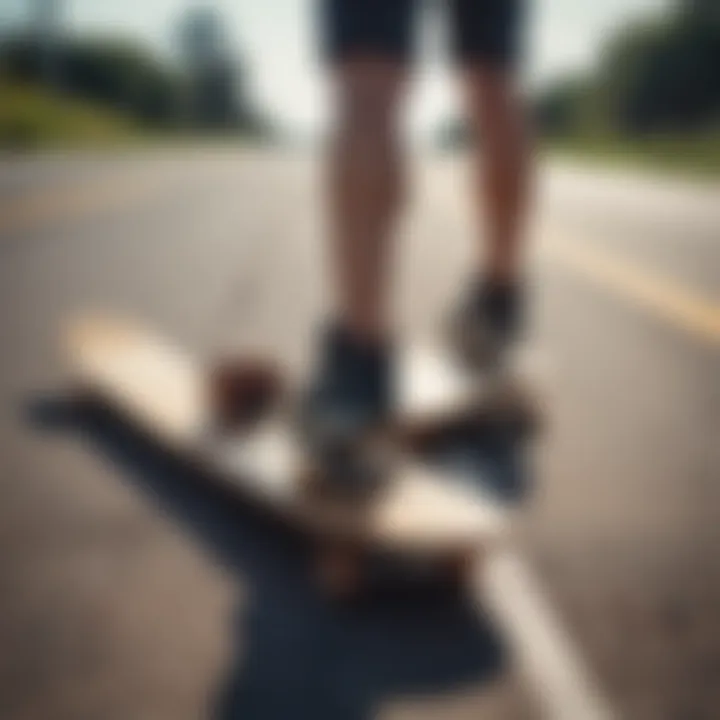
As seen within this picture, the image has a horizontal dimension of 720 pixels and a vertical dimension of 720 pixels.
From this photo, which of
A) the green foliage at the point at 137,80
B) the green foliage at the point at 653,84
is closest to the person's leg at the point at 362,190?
the green foliage at the point at 137,80

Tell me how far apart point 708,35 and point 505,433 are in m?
56.6

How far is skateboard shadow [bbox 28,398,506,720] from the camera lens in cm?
139

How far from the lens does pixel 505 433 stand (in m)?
2.49

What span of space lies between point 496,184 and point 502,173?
0.10 feet

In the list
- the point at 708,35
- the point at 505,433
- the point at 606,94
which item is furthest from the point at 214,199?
the point at 606,94

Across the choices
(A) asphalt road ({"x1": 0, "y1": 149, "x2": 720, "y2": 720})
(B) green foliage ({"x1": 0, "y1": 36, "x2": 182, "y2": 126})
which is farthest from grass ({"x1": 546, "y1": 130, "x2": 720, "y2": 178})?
(B) green foliage ({"x1": 0, "y1": 36, "x2": 182, "y2": 126})

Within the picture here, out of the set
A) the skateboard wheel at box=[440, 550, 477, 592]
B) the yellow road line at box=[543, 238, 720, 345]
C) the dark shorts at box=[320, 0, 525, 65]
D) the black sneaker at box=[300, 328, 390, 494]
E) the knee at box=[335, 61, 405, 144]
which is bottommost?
the yellow road line at box=[543, 238, 720, 345]

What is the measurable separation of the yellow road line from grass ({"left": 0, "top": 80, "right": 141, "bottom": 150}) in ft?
68.7

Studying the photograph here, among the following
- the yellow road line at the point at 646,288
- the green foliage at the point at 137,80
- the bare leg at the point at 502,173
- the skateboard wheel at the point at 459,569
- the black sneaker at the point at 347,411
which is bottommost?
the green foliage at the point at 137,80

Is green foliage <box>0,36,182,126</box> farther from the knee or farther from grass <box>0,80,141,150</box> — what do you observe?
the knee

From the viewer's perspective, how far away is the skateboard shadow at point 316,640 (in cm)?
139

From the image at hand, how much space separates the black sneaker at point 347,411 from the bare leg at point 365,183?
1.9 inches

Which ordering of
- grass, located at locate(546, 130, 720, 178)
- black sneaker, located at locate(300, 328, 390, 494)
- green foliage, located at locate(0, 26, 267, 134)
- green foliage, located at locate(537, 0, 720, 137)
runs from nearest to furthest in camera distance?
black sneaker, located at locate(300, 328, 390, 494) → grass, located at locate(546, 130, 720, 178) → green foliage, located at locate(0, 26, 267, 134) → green foliage, located at locate(537, 0, 720, 137)

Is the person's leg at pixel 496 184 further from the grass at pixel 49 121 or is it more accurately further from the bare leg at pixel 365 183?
the grass at pixel 49 121
